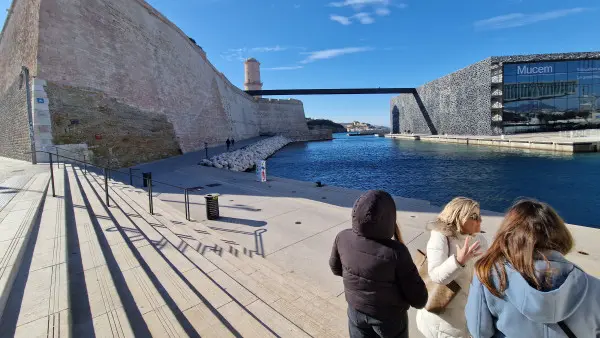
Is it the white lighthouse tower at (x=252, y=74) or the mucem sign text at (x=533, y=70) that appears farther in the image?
the white lighthouse tower at (x=252, y=74)

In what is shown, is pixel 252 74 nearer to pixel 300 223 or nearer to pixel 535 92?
pixel 535 92

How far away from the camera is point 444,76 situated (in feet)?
173

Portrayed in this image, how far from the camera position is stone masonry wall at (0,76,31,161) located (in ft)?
52.0

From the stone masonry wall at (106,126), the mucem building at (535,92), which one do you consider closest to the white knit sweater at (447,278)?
the stone masonry wall at (106,126)

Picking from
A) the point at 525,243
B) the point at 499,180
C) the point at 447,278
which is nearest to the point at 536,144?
the point at 499,180

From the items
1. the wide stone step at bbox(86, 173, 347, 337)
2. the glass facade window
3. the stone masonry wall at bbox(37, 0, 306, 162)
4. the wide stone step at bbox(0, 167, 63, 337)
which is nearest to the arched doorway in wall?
the glass facade window

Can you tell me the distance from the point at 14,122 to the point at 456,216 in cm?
2448

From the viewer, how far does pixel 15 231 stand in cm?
424

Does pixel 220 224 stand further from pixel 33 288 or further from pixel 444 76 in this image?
pixel 444 76

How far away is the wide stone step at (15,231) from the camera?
294 cm

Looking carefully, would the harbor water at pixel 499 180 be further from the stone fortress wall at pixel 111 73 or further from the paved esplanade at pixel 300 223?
the stone fortress wall at pixel 111 73

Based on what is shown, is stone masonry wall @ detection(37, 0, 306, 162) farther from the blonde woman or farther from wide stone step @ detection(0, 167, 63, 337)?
the blonde woman

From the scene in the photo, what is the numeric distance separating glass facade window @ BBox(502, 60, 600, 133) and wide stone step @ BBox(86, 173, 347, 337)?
159 feet

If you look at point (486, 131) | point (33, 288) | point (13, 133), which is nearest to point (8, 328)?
point (33, 288)
